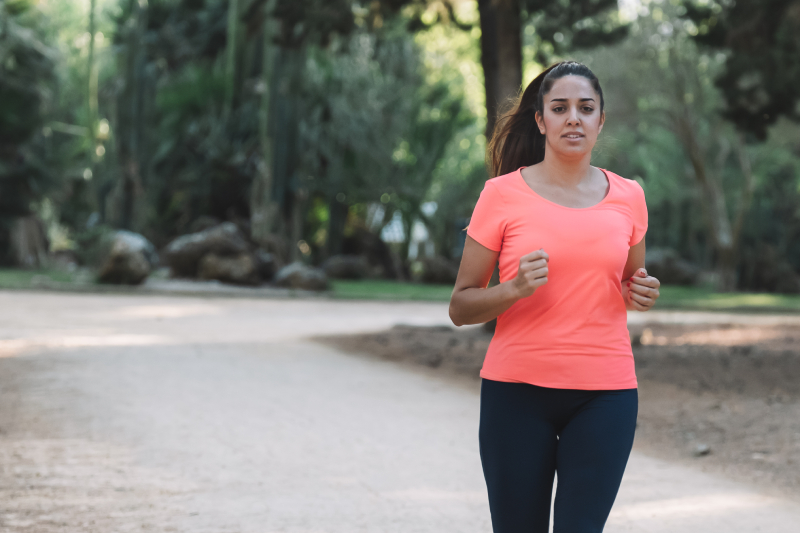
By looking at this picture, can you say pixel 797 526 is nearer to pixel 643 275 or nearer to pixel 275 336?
pixel 643 275

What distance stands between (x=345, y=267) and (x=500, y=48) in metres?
16.7

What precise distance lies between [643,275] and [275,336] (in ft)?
32.0

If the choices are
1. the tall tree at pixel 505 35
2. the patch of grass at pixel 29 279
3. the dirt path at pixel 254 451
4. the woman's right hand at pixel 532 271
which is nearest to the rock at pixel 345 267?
the patch of grass at pixel 29 279

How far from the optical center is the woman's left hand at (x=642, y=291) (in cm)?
252

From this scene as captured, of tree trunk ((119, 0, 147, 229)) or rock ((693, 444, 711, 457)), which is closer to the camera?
rock ((693, 444, 711, 457))

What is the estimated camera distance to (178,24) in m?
36.8

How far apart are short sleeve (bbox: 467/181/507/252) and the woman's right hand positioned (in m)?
0.19

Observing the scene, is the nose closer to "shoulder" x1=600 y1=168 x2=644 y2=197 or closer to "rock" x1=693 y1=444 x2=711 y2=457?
"shoulder" x1=600 y1=168 x2=644 y2=197

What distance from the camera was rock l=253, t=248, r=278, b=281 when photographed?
22.2 m

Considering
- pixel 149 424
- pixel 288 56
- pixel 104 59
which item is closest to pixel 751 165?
pixel 288 56

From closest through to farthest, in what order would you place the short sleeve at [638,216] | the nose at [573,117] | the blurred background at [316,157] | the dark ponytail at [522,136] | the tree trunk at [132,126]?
the nose at [573,117], the short sleeve at [638,216], the dark ponytail at [522,136], the blurred background at [316,157], the tree trunk at [132,126]

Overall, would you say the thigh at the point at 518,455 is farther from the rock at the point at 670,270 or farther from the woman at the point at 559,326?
the rock at the point at 670,270

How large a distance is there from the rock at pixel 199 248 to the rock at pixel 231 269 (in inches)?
8.7

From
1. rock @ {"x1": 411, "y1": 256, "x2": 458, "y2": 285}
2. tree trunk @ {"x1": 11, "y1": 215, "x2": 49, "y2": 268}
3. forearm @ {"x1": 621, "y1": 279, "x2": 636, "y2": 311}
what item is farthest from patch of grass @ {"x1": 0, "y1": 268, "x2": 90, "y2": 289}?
forearm @ {"x1": 621, "y1": 279, "x2": 636, "y2": 311}
